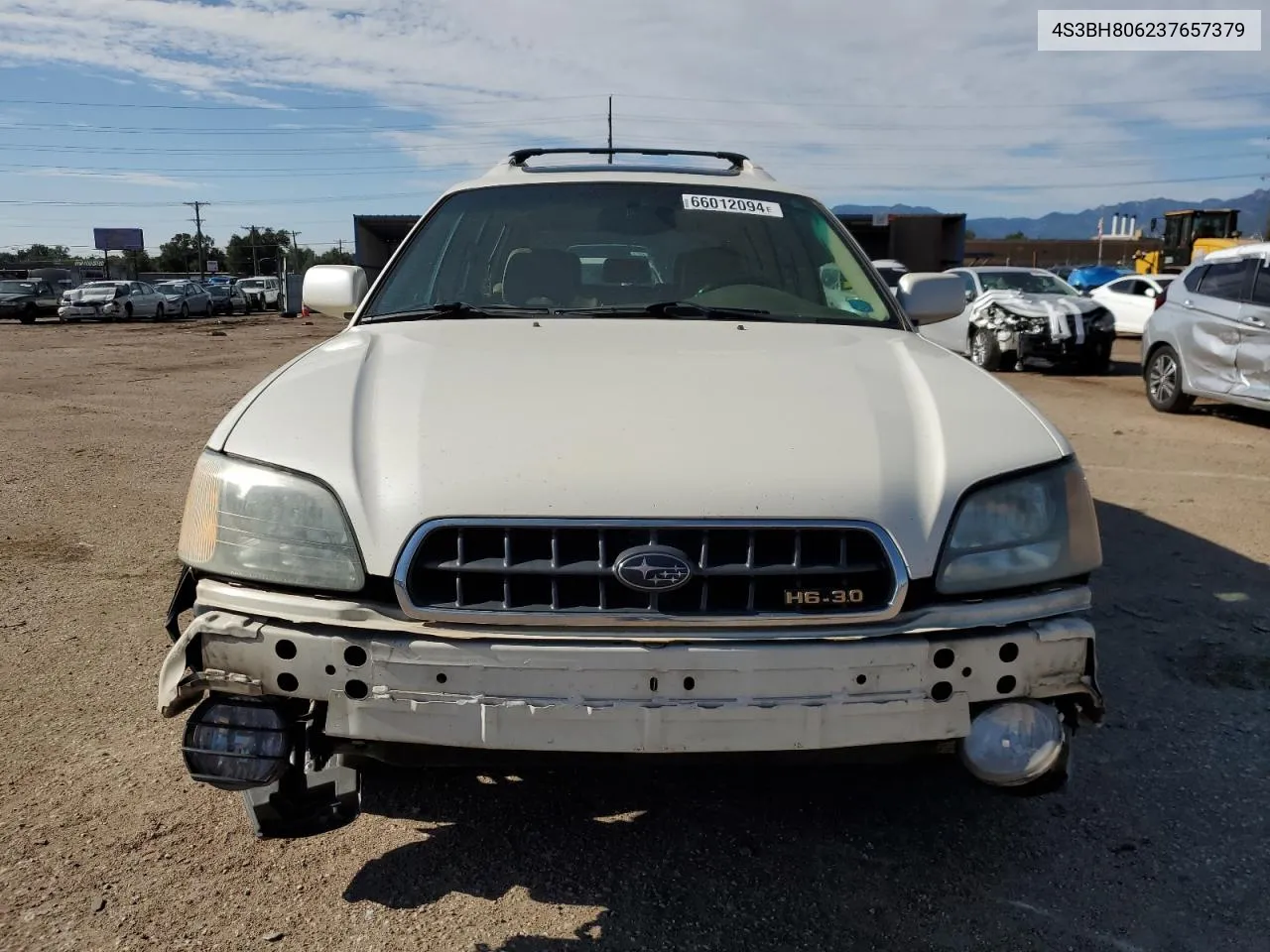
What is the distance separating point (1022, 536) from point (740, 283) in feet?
5.12

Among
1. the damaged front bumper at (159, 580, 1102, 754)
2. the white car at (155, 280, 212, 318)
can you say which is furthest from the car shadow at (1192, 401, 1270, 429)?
the white car at (155, 280, 212, 318)

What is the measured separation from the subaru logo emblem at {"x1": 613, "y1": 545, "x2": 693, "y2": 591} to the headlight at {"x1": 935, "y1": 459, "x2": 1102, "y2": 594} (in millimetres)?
533

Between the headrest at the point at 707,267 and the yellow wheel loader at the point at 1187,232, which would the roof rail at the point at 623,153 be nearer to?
the headrest at the point at 707,267

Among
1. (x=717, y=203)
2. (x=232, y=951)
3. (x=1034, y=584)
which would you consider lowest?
(x=232, y=951)

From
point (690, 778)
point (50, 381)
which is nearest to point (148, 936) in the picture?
point (690, 778)

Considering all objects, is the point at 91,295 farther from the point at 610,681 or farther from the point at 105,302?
the point at 610,681

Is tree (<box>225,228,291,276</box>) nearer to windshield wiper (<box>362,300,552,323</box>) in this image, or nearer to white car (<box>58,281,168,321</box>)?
white car (<box>58,281,168,321</box>)

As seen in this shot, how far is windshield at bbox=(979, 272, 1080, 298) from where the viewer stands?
47.5 ft

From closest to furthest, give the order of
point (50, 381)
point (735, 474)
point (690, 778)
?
point (735, 474)
point (690, 778)
point (50, 381)

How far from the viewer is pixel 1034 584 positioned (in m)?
2.17

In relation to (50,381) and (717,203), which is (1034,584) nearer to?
(717,203)

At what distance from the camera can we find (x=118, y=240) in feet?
254

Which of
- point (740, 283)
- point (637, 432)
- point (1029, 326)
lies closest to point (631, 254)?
point (740, 283)

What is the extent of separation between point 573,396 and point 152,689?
6.83 feet
